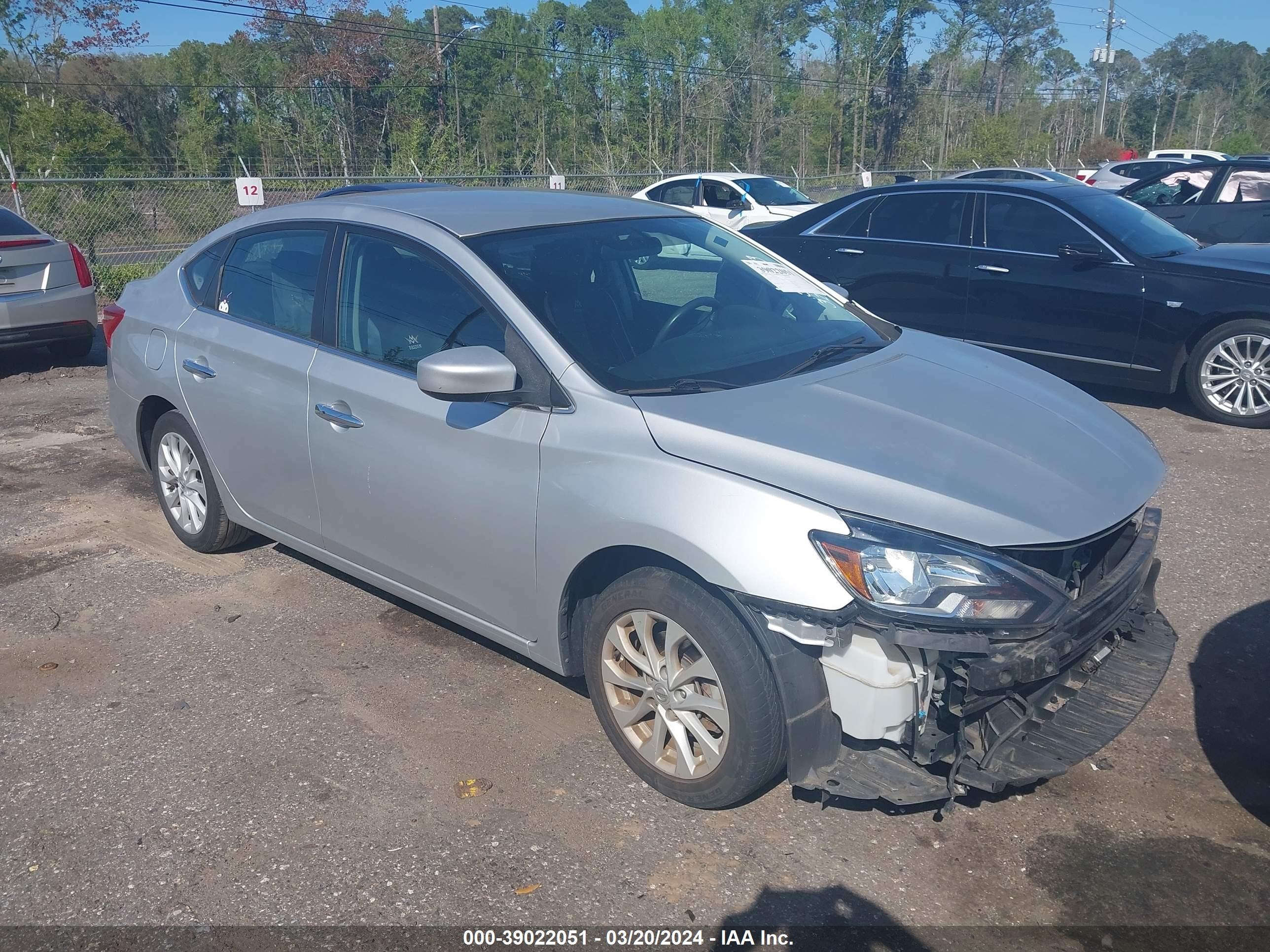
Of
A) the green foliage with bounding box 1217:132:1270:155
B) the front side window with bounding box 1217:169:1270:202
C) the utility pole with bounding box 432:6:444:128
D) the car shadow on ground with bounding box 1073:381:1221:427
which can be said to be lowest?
the car shadow on ground with bounding box 1073:381:1221:427

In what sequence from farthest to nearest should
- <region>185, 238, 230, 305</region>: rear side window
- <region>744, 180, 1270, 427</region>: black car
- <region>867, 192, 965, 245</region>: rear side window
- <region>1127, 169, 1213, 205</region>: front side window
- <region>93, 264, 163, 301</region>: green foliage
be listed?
1. <region>93, 264, 163, 301</region>: green foliage
2. <region>1127, 169, 1213, 205</region>: front side window
3. <region>867, 192, 965, 245</region>: rear side window
4. <region>744, 180, 1270, 427</region>: black car
5. <region>185, 238, 230, 305</region>: rear side window

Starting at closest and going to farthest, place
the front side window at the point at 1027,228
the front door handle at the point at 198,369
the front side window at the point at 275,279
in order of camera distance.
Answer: the front side window at the point at 275,279 → the front door handle at the point at 198,369 → the front side window at the point at 1027,228

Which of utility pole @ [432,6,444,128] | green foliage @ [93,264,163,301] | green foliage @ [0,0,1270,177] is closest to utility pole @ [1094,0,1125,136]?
green foliage @ [0,0,1270,177]

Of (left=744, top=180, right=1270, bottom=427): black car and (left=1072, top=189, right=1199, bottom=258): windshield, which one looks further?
(left=1072, top=189, right=1199, bottom=258): windshield

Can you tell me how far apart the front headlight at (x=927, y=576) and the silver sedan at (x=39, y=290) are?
8619 millimetres

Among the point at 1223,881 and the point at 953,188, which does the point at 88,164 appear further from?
the point at 1223,881

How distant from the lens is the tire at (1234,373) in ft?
23.2

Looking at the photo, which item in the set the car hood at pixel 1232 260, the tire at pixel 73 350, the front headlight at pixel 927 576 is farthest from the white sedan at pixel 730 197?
the front headlight at pixel 927 576

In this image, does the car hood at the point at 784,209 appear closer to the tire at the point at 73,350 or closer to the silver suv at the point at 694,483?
the tire at the point at 73,350

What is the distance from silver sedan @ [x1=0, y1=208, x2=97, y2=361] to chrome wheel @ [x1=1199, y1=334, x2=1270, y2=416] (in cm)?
922

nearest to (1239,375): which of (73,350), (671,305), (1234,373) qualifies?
(1234,373)

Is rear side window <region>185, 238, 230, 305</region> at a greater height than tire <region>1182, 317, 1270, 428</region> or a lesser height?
greater

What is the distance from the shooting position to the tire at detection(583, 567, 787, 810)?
9.52 ft

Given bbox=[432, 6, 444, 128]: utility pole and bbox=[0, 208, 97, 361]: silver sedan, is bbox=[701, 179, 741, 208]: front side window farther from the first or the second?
bbox=[432, 6, 444, 128]: utility pole
